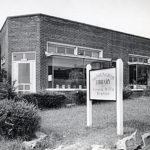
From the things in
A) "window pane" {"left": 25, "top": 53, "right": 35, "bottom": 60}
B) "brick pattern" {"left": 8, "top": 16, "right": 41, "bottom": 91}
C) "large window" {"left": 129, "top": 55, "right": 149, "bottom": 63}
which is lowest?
"window pane" {"left": 25, "top": 53, "right": 35, "bottom": 60}

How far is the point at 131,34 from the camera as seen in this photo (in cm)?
2198

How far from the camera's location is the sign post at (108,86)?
22.8 feet

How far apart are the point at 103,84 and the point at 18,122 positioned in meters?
3.01

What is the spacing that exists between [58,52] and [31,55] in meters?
2.02

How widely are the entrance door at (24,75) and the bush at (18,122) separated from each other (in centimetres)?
905

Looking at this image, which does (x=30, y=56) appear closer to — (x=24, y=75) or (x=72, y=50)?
(x=24, y=75)

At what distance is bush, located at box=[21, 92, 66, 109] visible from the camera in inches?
512

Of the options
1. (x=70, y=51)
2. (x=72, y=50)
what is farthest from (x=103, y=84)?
(x=72, y=50)

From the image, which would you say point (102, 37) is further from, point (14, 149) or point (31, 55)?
point (14, 149)

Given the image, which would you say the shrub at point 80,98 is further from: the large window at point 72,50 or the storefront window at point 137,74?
the storefront window at point 137,74

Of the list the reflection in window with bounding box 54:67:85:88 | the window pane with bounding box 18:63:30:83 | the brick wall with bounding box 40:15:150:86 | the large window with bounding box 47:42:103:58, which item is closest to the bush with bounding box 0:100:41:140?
the brick wall with bounding box 40:15:150:86

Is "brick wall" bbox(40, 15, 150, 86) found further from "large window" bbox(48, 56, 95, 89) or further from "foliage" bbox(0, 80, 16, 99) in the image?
"foliage" bbox(0, 80, 16, 99)

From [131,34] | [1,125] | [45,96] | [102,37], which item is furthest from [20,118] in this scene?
[131,34]

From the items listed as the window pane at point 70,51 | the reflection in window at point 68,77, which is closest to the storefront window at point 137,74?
the reflection in window at point 68,77
